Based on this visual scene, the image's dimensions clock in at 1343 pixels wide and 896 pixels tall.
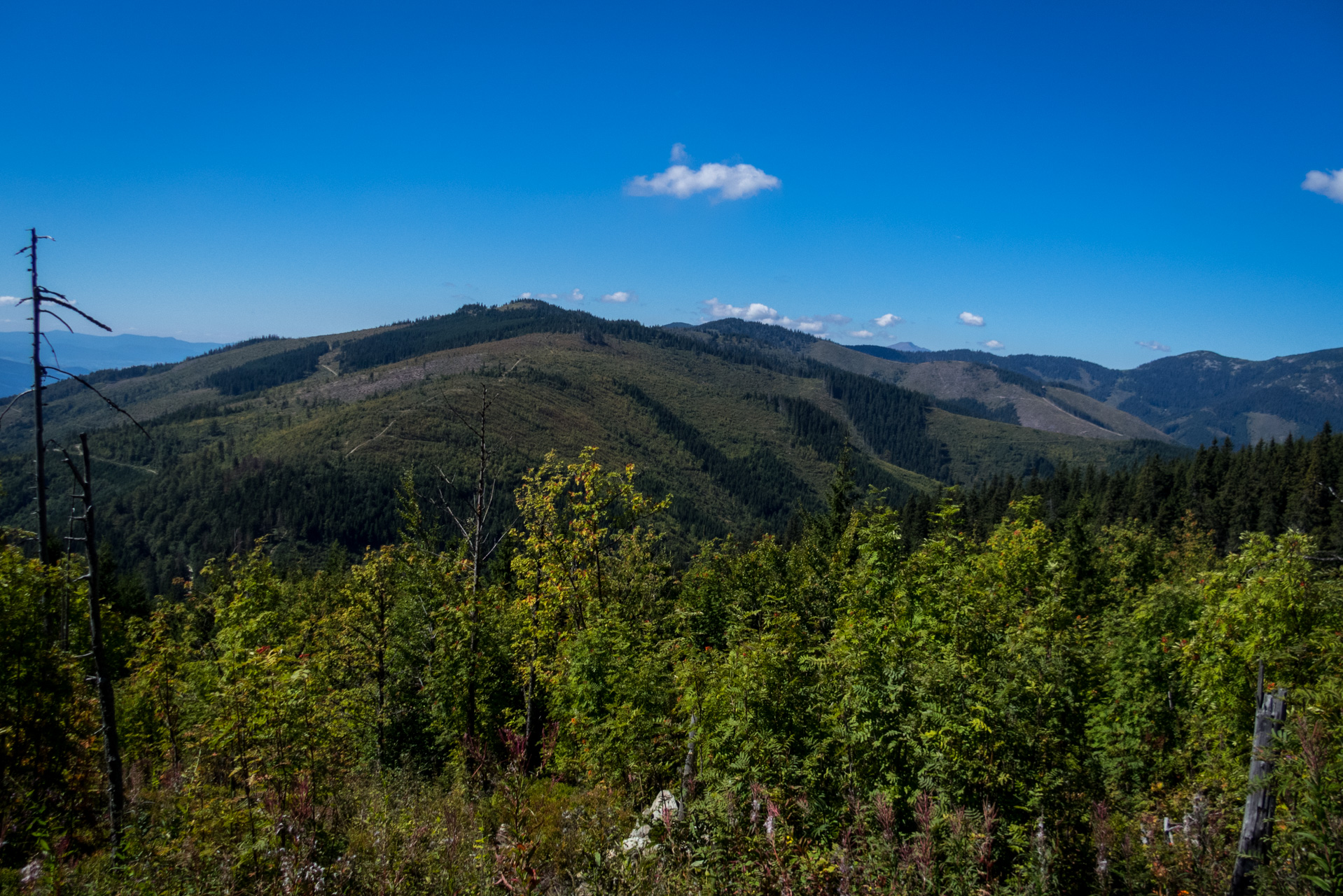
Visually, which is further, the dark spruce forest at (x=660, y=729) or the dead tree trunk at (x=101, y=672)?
the dead tree trunk at (x=101, y=672)

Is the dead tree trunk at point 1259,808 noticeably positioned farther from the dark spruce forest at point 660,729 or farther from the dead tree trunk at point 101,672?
the dead tree trunk at point 101,672

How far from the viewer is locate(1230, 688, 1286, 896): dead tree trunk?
613 cm

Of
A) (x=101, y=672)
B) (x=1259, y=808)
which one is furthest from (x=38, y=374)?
(x=1259, y=808)

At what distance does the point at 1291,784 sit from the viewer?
6184 mm

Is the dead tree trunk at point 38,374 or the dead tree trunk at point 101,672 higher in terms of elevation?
the dead tree trunk at point 38,374

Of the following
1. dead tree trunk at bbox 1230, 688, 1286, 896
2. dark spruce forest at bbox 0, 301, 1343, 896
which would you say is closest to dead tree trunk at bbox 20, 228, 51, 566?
dark spruce forest at bbox 0, 301, 1343, 896

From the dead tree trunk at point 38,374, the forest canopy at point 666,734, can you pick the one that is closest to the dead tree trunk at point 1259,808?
the forest canopy at point 666,734

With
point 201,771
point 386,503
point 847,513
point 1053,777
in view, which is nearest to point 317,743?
point 201,771

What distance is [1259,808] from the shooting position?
6.31 meters

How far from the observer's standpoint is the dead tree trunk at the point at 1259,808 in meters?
6.13

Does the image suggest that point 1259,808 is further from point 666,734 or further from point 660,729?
Answer: point 660,729

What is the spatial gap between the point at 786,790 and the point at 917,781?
5.20ft

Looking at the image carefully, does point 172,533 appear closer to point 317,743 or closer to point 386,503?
point 386,503

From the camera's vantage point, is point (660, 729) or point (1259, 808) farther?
point (660, 729)
